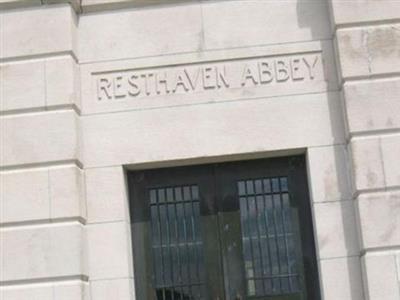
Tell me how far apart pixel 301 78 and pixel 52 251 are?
362 centimetres

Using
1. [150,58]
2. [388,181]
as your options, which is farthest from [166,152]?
[388,181]

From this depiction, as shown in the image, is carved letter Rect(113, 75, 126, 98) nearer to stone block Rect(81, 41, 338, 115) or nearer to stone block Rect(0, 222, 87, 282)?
stone block Rect(81, 41, 338, 115)

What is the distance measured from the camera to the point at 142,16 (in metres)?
9.49

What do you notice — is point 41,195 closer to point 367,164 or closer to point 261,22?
point 261,22

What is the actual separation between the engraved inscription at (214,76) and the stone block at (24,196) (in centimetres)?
130

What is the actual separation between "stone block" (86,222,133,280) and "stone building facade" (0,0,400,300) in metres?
0.01

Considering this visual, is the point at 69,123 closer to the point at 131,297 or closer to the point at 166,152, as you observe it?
the point at 166,152

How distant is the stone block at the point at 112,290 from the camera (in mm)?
8852

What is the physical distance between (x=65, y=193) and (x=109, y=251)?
2.86ft

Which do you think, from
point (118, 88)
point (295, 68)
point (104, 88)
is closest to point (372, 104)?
point (295, 68)

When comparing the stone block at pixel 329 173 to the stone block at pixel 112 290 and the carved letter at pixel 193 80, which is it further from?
the stone block at pixel 112 290

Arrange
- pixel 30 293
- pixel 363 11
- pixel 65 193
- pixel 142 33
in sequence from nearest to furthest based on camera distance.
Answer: pixel 30 293 < pixel 65 193 < pixel 363 11 < pixel 142 33

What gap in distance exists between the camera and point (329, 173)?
8953 millimetres

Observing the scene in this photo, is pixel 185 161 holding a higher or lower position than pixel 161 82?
lower
